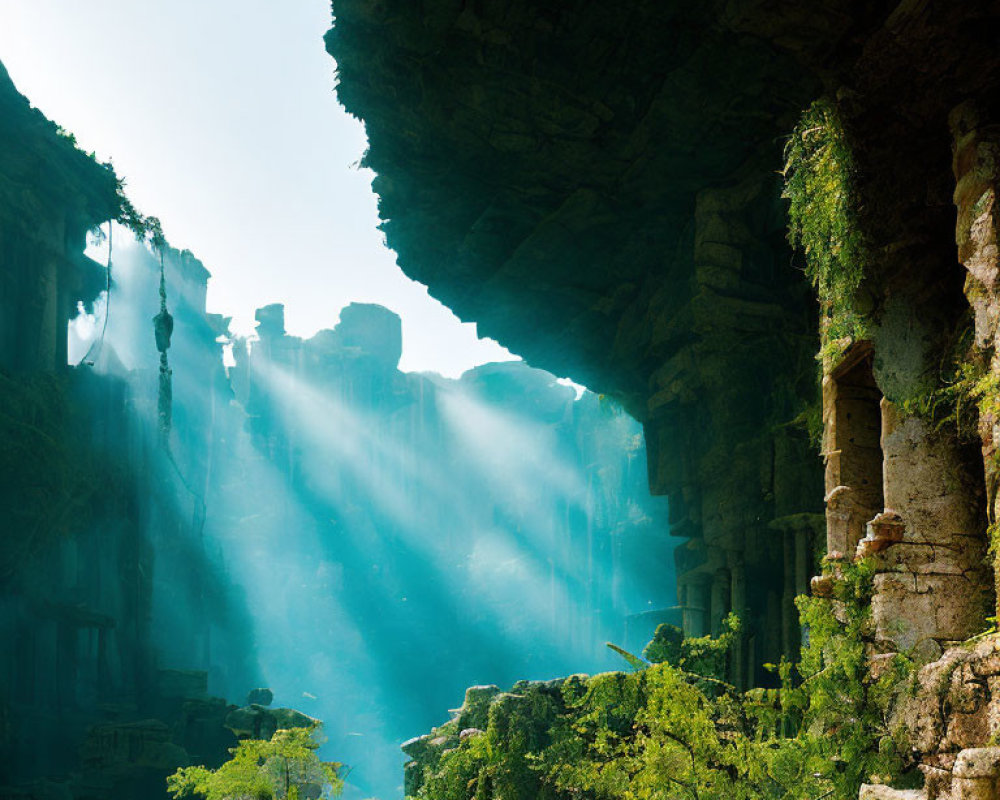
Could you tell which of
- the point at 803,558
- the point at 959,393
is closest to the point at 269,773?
the point at 959,393

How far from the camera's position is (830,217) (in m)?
5.85

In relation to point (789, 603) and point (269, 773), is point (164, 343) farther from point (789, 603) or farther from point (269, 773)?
point (269, 773)

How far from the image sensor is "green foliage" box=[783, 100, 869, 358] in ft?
18.5

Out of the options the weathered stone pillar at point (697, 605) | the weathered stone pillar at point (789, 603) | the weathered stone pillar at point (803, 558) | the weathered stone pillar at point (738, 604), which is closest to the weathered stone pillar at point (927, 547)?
the weathered stone pillar at point (803, 558)

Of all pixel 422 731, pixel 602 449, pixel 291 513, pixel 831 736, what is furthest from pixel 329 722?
pixel 831 736

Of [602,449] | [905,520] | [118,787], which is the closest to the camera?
[905,520]

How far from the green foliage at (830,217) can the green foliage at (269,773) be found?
704 centimetres

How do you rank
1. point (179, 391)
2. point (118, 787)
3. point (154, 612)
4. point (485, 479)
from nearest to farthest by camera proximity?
point (118, 787)
point (154, 612)
point (179, 391)
point (485, 479)

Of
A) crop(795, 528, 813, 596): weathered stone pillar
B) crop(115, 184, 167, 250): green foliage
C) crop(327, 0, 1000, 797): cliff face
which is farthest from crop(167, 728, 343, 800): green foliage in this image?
crop(115, 184, 167, 250): green foliage

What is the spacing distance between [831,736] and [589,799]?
449 cm

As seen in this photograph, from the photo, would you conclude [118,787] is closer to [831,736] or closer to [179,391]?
[831,736]

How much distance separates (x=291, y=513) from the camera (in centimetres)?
7875

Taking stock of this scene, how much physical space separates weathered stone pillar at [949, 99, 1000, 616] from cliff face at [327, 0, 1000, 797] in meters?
0.02

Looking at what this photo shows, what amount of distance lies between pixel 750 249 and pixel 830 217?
1176 cm
